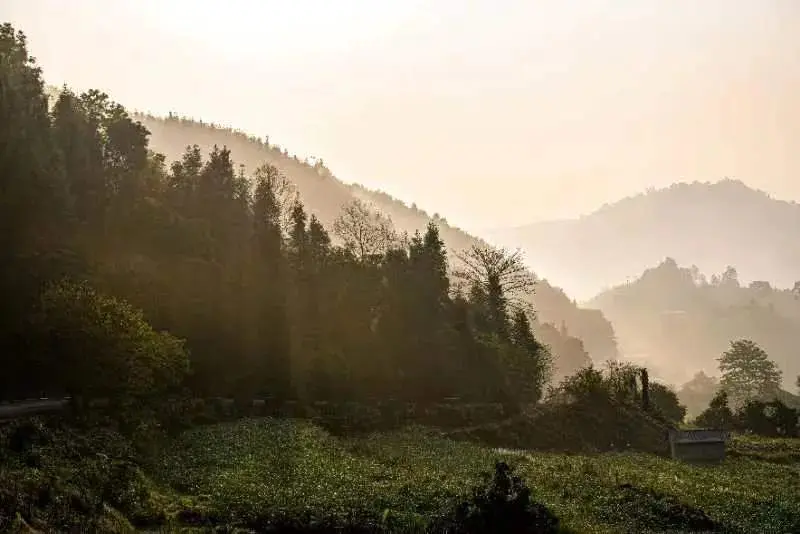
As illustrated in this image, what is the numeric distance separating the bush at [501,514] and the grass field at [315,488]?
136 centimetres

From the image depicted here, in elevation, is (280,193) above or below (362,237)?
above

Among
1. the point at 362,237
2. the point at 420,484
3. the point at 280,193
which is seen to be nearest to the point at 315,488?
the point at 420,484

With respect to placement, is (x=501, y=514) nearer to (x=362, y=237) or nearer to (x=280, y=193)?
(x=362, y=237)

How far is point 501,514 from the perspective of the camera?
23812 millimetres

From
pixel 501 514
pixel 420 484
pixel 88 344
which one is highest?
pixel 88 344

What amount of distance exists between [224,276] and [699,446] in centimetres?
4588

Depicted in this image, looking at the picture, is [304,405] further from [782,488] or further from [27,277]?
[782,488]

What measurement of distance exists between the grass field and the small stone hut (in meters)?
6.93

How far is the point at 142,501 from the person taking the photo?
83.3 ft

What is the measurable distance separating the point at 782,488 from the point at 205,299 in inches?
1957

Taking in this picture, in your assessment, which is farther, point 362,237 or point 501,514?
point 362,237

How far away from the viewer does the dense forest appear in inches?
2251

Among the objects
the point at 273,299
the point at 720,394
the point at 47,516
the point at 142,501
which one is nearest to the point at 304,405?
the point at 273,299

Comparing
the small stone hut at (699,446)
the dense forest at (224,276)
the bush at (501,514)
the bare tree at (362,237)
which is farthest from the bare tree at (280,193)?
the bush at (501,514)
